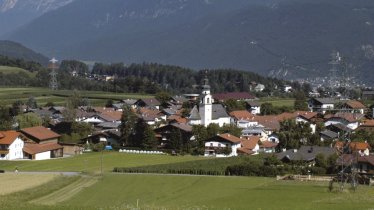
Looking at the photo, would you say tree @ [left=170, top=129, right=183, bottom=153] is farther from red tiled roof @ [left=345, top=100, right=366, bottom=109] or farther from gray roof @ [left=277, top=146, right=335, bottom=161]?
red tiled roof @ [left=345, top=100, right=366, bottom=109]

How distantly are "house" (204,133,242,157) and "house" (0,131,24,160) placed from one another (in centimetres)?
1518

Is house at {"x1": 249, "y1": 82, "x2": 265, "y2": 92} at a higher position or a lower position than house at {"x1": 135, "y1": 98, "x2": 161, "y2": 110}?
higher

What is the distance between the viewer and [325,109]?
Result: 87.7 metres

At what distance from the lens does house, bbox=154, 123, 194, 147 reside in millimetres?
59094

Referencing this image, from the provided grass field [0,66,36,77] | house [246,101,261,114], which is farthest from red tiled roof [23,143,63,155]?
grass field [0,66,36,77]

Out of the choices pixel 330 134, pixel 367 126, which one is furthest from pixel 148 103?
pixel 330 134

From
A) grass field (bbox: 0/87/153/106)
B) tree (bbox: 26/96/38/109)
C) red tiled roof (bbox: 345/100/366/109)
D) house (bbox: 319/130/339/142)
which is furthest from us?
grass field (bbox: 0/87/153/106)

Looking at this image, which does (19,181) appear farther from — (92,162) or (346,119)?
(346,119)

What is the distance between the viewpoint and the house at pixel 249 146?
56.2 m

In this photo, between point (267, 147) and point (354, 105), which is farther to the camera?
point (354, 105)

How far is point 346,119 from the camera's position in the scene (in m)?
67.7

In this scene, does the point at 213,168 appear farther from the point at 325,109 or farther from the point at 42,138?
the point at 325,109

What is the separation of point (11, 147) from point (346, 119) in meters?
31.9

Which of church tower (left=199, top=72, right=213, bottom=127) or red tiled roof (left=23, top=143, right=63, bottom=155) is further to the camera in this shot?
church tower (left=199, top=72, right=213, bottom=127)
